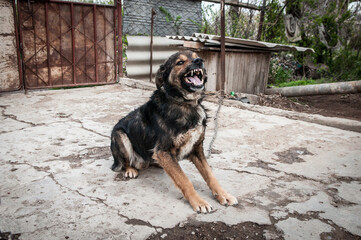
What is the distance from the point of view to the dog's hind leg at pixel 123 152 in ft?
9.80

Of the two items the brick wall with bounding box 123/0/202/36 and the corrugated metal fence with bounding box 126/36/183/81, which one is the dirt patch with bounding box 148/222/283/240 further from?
the brick wall with bounding box 123/0/202/36

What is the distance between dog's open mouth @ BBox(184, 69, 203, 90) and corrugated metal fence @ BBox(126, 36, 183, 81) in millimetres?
7335

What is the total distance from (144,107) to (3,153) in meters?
1.95

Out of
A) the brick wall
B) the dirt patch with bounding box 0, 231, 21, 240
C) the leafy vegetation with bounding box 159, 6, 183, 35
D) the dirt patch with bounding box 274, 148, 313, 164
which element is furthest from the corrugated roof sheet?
the dirt patch with bounding box 0, 231, 21, 240

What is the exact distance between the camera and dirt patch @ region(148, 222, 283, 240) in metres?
2.04

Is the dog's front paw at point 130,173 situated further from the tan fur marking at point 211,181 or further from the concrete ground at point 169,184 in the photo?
the tan fur marking at point 211,181

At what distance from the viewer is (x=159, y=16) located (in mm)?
13148

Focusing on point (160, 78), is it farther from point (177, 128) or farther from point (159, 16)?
point (159, 16)

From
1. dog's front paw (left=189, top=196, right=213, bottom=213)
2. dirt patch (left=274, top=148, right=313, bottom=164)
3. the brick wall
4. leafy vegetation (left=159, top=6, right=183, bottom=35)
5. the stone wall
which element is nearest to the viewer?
dog's front paw (left=189, top=196, right=213, bottom=213)

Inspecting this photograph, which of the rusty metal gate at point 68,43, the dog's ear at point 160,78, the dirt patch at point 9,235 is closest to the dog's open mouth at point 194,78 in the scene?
the dog's ear at point 160,78

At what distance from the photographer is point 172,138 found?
2.54m

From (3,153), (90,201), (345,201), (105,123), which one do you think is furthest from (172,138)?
(105,123)

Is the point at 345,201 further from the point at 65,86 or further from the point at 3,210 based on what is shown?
the point at 65,86

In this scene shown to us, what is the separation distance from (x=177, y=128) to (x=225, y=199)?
0.75 metres
